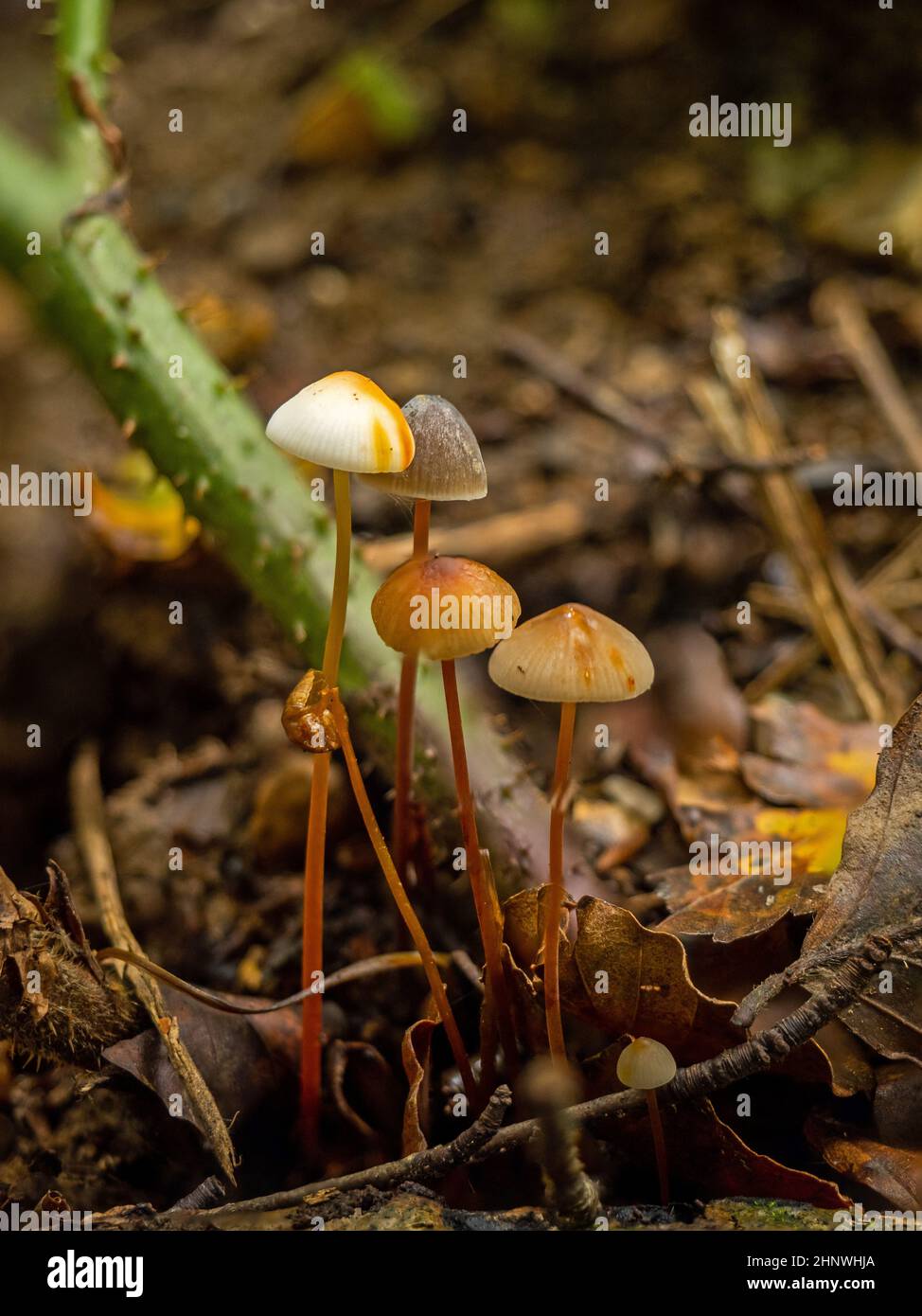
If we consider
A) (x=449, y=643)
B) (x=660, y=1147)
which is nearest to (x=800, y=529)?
(x=449, y=643)

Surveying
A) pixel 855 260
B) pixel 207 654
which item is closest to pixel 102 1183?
pixel 207 654

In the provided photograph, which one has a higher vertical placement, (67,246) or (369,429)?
(67,246)

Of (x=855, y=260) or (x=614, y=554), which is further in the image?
(x=855, y=260)

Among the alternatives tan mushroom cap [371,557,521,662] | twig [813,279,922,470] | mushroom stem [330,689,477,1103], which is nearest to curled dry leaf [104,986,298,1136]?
mushroom stem [330,689,477,1103]

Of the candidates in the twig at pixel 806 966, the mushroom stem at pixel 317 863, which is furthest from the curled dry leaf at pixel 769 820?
the mushroom stem at pixel 317 863
